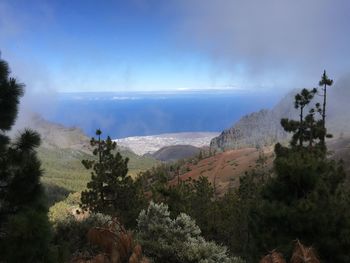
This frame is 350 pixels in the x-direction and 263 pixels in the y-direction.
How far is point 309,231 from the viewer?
9.98 m

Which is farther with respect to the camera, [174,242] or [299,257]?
[174,242]

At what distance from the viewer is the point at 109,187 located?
26.2 metres

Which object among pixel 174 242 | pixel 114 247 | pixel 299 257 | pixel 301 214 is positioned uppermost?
pixel 299 257

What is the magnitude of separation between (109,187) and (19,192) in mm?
19005

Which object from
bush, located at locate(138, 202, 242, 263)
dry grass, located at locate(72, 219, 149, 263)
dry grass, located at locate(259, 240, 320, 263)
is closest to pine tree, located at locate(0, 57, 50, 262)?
dry grass, located at locate(72, 219, 149, 263)

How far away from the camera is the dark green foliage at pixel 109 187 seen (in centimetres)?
2548

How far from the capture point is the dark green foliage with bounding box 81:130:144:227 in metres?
25.5

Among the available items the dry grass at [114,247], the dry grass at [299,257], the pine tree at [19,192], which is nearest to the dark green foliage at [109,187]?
the pine tree at [19,192]

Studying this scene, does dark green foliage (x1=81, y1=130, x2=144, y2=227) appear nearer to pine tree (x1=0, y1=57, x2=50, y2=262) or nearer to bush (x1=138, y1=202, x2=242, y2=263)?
bush (x1=138, y1=202, x2=242, y2=263)

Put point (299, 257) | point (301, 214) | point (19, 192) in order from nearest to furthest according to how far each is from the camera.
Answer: point (299, 257)
point (19, 192)
point (301, 214)

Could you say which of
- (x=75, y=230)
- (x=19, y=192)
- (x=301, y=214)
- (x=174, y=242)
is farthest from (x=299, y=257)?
(x=75, y=230)

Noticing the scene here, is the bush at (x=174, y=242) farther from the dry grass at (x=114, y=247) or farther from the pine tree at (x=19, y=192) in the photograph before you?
the pine tree at (x=19, y=192)

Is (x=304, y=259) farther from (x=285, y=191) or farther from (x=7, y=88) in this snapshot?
(x=7, y=88)

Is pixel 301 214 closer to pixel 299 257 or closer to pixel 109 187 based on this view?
pixel 299 257
